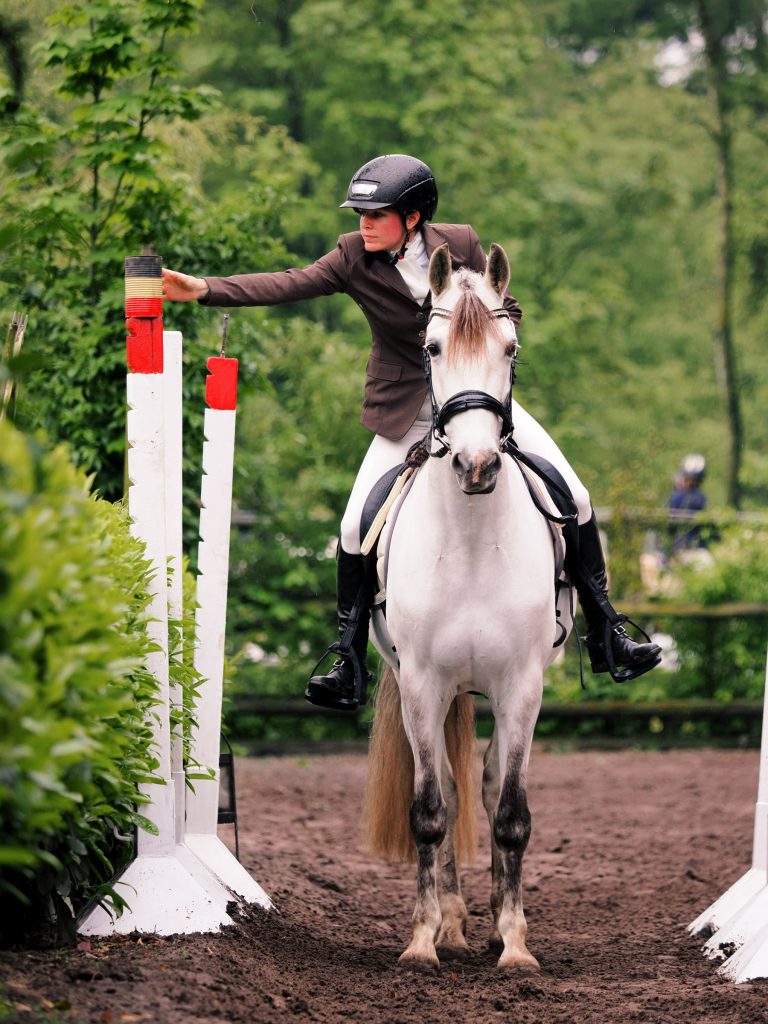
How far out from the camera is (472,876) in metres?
9.05

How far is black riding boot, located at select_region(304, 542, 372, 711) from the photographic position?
6.75 metres

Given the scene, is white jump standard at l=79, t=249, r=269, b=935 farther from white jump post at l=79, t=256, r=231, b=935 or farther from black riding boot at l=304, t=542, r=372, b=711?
black riding boot at l=304, t=542, r=372, b=711

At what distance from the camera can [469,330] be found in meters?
5.63

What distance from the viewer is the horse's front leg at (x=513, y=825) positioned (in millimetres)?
6133

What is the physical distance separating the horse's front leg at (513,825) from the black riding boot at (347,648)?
2.75ft

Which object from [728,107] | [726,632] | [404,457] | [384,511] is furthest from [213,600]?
[728,107]

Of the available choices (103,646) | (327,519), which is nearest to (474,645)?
(103,646)

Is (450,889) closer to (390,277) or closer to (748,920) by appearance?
(748,920)

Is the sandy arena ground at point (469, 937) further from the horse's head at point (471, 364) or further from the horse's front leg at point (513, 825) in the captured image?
the horse's head at point (471, 364)

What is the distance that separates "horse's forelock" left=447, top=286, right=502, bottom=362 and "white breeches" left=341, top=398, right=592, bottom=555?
111cm

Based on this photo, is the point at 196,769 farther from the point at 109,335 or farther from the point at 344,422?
the point at 344,422

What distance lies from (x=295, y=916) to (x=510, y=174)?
62.0 feet

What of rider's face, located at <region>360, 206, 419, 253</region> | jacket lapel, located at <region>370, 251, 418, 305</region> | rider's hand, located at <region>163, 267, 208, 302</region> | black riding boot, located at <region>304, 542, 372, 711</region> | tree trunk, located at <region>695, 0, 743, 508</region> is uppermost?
tree trunk, located at <region>695, 0, 743, 508</region>

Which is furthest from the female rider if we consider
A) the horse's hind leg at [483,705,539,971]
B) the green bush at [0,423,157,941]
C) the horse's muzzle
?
the green bush at [0,423,157,941]
